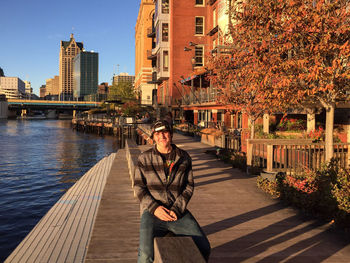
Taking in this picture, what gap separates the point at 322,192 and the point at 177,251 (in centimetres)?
574

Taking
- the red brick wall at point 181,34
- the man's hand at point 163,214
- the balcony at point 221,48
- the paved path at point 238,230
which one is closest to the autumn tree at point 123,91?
the red brick wall at point 181,34

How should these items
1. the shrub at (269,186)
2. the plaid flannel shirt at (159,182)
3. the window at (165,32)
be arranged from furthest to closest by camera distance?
1. the window at (165,32)
2. the shrub at (269,186)
3. the plaid flannel shirt at (159,182)

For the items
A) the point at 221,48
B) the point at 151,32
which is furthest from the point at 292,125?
the point at 151,32

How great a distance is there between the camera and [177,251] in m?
2.84

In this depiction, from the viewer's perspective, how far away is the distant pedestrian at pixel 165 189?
371 cm

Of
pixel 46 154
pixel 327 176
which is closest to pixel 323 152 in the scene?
pixel 327 176

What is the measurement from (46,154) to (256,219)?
32.6 m

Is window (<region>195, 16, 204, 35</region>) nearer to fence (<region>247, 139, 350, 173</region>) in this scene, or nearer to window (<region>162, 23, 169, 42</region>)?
window (<region>162, 23, 169, 42</region>)

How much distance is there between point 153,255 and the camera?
11.2ft

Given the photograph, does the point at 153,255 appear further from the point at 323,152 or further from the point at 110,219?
the point at 323,152

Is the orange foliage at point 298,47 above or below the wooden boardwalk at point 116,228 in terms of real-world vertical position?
above

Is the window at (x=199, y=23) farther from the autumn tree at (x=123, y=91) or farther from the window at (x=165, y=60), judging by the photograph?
the autumn tree at (x=123, y=91)

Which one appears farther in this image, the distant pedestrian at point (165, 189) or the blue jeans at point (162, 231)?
the distant pedestrian at point (165, 189)

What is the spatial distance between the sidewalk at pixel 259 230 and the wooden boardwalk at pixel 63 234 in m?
2.68
